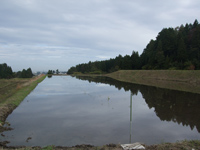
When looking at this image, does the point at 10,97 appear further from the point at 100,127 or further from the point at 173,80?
the point at 173,80

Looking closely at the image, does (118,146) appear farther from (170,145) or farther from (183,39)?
(183,39)

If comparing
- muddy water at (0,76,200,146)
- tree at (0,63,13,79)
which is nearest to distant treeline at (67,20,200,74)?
muddy water at (0,76,200,146)

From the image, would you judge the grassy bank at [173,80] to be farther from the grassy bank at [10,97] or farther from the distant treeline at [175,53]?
the grassy bank at [10,97]

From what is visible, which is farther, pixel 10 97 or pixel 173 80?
pixel 173 80

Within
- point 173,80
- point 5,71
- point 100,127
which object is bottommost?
point 100,127

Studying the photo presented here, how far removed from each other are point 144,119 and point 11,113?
8.27 metres

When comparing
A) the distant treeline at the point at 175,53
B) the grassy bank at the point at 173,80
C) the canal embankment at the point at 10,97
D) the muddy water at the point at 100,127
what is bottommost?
the muddy water at the point at 100,127

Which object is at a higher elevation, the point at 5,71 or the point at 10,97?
the point at 5,71

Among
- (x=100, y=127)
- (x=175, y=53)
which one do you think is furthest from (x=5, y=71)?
(x=100, y=127)

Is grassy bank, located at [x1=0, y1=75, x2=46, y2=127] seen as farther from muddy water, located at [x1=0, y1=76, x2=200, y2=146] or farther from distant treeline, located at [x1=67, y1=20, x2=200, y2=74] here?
distant treeline, located at [x1=67, y1=20, x2=200, y2=74]

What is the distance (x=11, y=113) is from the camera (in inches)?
425

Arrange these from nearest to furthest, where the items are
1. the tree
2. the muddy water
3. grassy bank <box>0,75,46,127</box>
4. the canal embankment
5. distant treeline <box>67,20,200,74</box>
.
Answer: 1. the muddy water
2. the canal embankment
3. grassy bank <box>0,75,46,127</box>
4. distant treeline <box>67,20,200,74</box>
5. the tree

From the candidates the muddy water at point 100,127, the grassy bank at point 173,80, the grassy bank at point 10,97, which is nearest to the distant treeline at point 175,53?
the grassy bank at point 173,80

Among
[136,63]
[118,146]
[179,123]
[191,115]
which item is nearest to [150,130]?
[179,123]
